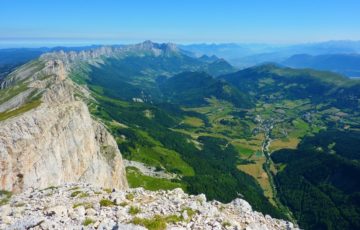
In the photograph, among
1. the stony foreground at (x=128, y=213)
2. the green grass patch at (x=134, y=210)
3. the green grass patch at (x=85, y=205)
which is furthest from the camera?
the green grass patch at (x=85, y=205)

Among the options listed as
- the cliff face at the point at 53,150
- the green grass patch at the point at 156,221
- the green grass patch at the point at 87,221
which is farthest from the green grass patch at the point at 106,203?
the cliff face at the point at 53,150

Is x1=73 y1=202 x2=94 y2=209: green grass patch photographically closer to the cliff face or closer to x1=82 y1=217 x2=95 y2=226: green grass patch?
x1=82 y1=217 x2=95 y2=226: green grass patch

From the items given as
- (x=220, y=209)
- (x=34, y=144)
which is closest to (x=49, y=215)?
(x=220, y=209)

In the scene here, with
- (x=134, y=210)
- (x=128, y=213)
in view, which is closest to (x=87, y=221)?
(x=128, y=213)

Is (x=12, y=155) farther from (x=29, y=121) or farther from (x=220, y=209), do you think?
(x=220, y=209)

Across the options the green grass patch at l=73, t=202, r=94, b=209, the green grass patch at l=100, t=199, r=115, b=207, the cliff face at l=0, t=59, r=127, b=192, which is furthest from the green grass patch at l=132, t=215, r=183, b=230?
the cliff face at l=0, t=59, r=127, b=192

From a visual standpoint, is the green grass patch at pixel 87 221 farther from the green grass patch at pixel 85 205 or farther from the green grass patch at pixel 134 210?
the green grass patch at pixel 85 205
